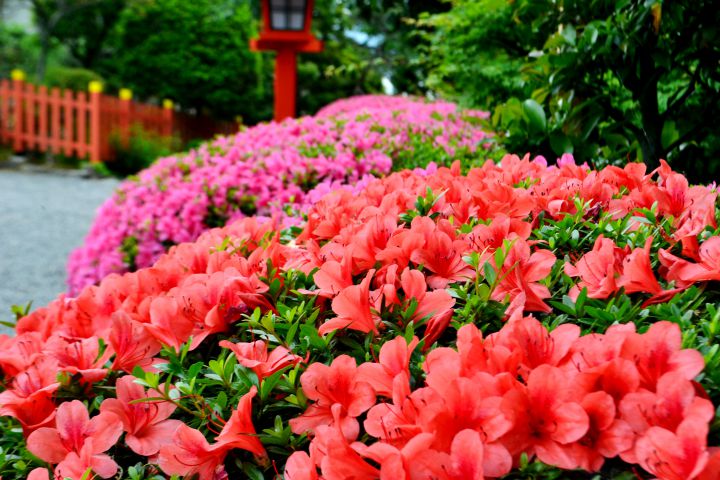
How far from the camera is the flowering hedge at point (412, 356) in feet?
2.56

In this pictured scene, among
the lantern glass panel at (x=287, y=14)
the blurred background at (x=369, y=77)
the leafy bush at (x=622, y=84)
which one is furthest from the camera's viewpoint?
the lantern glass panel at (x=287, y=14)

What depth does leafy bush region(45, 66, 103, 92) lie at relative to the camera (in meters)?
15.3

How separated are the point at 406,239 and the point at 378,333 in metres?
0.23

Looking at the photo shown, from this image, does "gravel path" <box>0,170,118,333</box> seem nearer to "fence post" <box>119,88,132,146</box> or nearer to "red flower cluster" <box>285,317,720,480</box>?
"fence post" <box>119,88,132,146</box>

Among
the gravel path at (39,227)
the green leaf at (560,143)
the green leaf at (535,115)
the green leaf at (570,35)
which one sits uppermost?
the green leaf at (570,35)

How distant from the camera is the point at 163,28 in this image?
63.7ft

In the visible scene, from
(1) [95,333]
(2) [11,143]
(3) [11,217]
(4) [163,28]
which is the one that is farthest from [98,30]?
(1) [95,333]

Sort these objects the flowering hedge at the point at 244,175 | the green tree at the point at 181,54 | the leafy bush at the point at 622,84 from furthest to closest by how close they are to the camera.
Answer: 1. the green tree at the point at 181,54
2. the flowering hedge at the point at 244,175
3. the leafy bush at the point at 622,84

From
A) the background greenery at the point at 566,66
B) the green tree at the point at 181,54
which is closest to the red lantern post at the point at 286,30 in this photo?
the background greenery at the point at 566,66

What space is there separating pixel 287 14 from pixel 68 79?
10.3m

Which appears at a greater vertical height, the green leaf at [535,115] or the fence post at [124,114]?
the fence post at [124,114]

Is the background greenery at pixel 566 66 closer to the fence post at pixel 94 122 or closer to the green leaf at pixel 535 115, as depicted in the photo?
the green leaf at pixel 535 115

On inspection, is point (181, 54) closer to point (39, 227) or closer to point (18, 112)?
point (18, 112)

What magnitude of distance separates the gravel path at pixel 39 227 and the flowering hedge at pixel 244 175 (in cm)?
72
